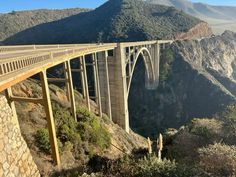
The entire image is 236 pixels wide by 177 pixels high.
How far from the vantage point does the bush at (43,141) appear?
16562mm

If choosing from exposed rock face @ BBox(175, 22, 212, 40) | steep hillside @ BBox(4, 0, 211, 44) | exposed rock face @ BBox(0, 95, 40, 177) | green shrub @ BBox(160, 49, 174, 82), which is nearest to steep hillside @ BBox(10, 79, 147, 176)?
exposed rock face @ BBox(0, 95, 40, 177)

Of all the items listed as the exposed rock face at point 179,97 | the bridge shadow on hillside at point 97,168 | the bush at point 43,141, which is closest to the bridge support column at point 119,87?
the bridge shadow on hillside at point 97,168

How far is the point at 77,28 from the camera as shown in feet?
305

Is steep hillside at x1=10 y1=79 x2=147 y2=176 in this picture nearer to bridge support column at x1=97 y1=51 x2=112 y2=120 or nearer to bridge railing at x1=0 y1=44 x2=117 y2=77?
bridge railing at x1=0 y1=44 x2=117 y2=77

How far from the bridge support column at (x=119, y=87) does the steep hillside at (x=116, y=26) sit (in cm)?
4484

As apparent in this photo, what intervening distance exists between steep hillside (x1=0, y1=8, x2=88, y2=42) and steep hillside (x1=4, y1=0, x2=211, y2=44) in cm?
644

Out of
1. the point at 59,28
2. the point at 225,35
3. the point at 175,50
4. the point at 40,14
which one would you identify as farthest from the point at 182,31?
the point at 40,14

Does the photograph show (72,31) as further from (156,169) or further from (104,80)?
(156,169)

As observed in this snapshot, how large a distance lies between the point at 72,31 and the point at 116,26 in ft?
50.3

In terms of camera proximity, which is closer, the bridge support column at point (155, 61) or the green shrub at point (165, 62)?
the bridge support column at point (155, 61)

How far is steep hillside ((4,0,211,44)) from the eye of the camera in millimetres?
81938

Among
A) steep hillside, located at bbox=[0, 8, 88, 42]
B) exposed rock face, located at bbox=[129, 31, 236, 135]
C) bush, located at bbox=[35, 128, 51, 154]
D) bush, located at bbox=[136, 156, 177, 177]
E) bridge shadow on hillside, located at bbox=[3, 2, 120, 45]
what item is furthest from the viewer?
steep hillside, located at bbox=[0, 8, 88, 42]

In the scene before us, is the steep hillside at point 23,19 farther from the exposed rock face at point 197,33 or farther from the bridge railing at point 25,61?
the bridge railing at point 25,61

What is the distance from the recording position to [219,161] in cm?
1394
